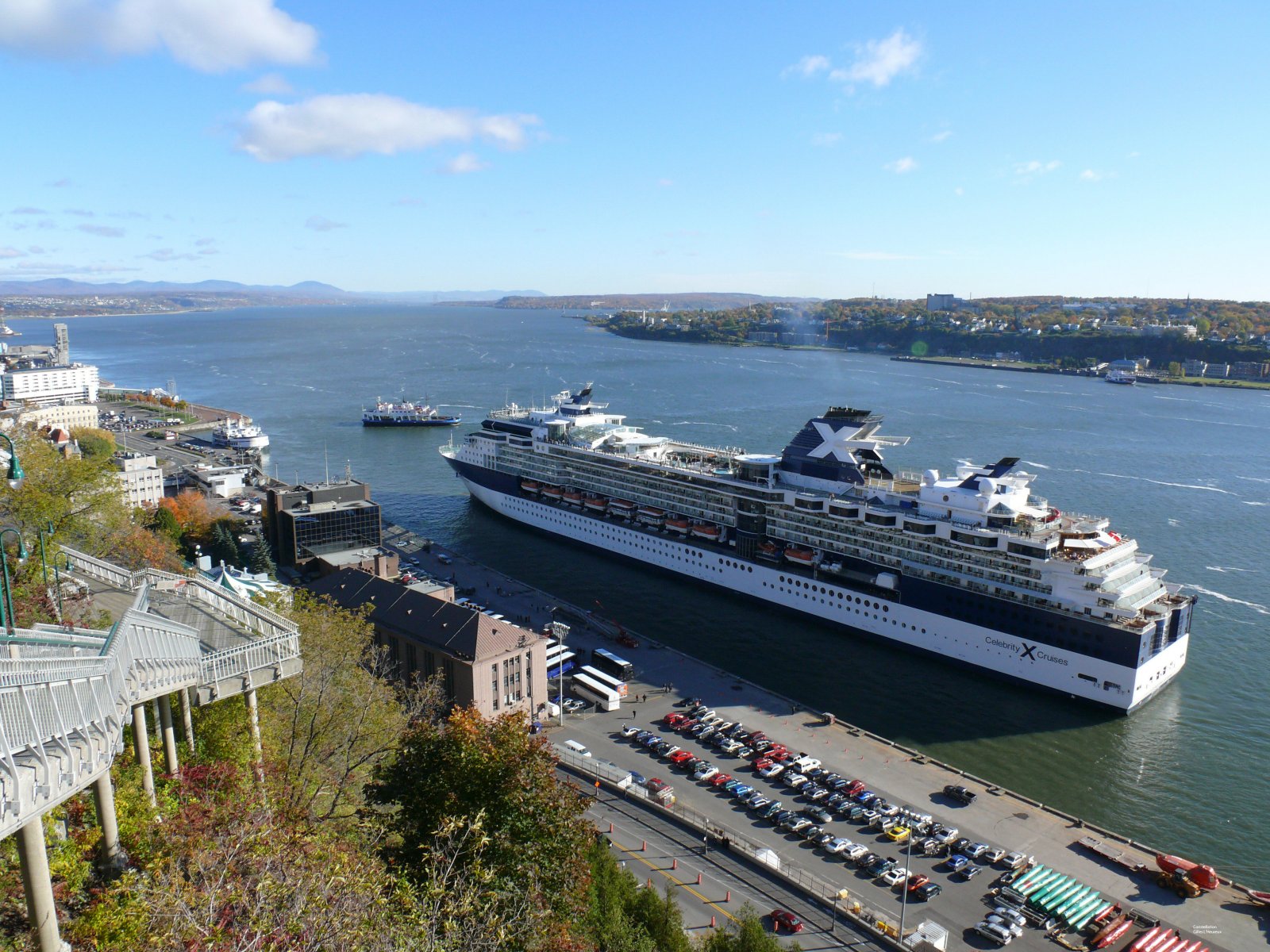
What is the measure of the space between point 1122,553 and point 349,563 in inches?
1308

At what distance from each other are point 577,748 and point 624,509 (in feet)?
74.1

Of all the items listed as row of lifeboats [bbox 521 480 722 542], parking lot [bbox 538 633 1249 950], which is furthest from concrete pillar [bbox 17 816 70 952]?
row of lifeboats [bbox 521 480 722 542]

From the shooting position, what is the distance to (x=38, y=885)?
8203 mm

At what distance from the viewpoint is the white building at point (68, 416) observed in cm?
7728

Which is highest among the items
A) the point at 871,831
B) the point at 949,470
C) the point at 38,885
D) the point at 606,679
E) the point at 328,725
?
the point at 38,885

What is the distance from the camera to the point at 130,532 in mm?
35156

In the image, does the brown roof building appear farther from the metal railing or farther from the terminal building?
the terminal building

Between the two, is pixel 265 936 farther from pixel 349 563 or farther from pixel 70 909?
pixel 349 563

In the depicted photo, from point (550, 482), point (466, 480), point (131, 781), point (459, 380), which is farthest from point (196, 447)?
point (131, 781)

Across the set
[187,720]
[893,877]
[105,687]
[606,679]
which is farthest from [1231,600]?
[105,687]

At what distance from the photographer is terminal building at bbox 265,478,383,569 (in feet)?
143

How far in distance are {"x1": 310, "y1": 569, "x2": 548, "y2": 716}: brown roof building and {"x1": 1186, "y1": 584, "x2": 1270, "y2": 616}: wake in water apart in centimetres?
3221

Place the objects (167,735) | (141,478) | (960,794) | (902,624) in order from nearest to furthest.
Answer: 1. (167,735)
2. (960,794)
3. (902,624)
4. (141,478)

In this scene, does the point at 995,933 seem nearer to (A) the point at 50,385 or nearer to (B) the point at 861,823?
(B) the point at 861,823
